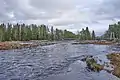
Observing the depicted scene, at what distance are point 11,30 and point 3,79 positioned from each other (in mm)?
122924

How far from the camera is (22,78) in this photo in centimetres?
2462

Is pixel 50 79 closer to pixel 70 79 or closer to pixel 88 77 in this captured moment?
pixel 70 79

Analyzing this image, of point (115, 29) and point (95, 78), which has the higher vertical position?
point (115, 29)

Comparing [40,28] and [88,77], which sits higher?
[40,28]

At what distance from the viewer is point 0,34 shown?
399 ft

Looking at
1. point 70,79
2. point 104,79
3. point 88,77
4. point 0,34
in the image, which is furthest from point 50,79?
point 0,34

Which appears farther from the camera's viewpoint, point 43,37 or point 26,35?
point 43,37

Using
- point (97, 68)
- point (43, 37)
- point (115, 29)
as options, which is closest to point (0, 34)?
point (43, 37)

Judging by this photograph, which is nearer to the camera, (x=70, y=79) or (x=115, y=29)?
(x=70, y=79)

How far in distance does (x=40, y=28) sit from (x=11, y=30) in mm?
45240

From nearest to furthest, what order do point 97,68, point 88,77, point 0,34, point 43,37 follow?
point 88,77
point 97,68
point 0,34
point 43,37

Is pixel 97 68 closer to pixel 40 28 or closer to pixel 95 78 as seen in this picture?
pixel 95 78

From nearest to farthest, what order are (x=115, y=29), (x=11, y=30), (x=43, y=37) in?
(x=11, y=30), (x=43, y=37), (x=115, y=29)

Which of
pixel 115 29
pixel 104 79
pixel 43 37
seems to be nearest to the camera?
pixel 104 79
